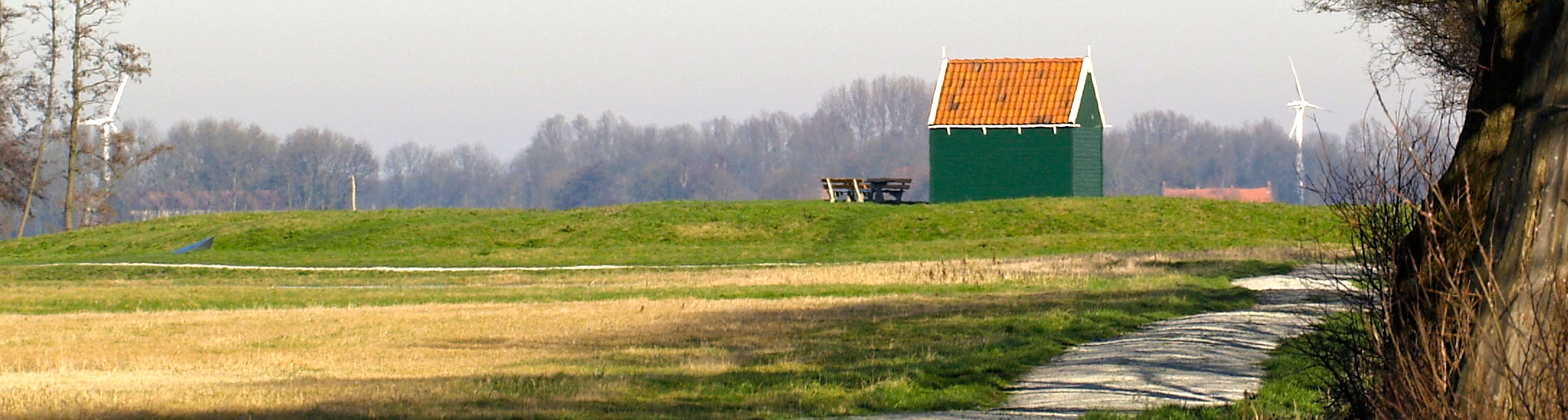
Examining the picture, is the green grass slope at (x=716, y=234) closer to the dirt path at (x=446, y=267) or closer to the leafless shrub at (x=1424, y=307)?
the dirt path at (x=446, y=267)

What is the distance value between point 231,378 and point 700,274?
22.1 meters

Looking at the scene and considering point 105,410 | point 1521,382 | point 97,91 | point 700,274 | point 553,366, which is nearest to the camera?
point 1521,382

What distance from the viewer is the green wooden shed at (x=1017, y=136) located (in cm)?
5997

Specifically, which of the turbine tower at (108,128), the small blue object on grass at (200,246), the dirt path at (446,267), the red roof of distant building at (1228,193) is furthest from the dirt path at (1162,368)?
the red roof of distant building at (1228,193)

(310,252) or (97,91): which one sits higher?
(97,91)

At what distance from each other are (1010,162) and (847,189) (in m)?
7.09

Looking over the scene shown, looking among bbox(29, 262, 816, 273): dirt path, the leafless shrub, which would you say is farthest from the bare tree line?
the leafless shrub

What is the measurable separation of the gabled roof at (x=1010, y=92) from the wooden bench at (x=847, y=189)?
4.62m

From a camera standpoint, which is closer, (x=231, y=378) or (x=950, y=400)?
(x=950, y=400)


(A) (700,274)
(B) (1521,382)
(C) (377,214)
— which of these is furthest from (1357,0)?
(C) (377,214)

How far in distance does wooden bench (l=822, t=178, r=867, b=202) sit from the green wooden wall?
4.07 metres

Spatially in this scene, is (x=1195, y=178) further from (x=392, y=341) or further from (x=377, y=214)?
(x=392, y=341)

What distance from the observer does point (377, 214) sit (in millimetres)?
60312

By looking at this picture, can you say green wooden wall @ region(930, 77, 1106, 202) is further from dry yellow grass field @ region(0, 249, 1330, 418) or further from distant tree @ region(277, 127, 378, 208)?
distant tree @ region(277, 127, 378, 208)
